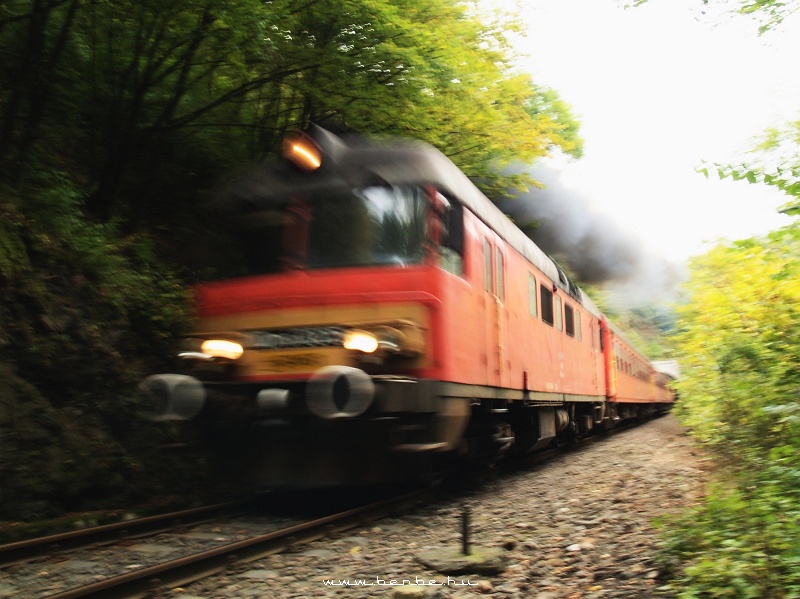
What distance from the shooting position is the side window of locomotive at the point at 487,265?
664 cm

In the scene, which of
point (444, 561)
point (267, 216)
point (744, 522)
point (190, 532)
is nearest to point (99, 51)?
point (267, 216)

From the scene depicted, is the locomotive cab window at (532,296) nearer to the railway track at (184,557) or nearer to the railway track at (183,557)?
the railway track at (183,557)

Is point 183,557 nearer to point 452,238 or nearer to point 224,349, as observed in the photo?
point 224,349

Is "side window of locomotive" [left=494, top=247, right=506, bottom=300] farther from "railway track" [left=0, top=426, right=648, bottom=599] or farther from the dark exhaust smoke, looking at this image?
the dark exhaust smoke

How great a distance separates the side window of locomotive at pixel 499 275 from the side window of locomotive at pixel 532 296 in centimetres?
114

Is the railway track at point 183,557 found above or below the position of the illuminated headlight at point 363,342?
below

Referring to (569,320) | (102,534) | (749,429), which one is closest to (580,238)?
(569,320)

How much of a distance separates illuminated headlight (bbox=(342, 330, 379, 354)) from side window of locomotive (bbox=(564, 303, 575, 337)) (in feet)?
19.3

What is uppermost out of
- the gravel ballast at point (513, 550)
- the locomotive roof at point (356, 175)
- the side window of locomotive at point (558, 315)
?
the locomotive roof at point (356, 175)

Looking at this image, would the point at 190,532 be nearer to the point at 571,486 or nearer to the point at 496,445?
the point at 496,445

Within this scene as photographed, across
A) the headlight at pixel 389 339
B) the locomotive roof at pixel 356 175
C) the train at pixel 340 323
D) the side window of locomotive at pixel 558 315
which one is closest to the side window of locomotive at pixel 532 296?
the side window of locomotive at pixel 558 315

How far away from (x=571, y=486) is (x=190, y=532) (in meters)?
4.26

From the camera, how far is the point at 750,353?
808 centimetres

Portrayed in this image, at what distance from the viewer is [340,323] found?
5.47 meters
